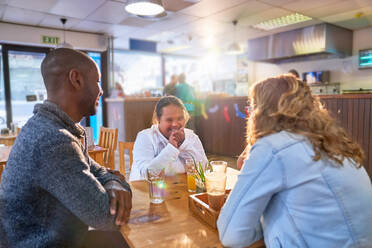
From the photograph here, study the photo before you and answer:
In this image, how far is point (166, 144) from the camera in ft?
5.89

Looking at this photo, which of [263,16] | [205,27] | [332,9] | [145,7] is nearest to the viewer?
[145,7]

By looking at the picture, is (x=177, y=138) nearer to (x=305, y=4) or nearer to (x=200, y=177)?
(x=200, y=177)

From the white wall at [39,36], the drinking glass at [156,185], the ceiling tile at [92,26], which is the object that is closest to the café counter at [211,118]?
the white wall at [39,36]

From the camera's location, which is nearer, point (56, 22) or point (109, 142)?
point (109, 142)

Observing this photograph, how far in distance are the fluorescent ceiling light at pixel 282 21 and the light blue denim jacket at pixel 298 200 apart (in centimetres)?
474

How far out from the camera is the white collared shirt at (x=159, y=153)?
1575mm

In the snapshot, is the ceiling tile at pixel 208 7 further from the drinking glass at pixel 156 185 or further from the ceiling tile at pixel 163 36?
the drinking glass at pixel 156 185

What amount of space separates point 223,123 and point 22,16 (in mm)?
4086

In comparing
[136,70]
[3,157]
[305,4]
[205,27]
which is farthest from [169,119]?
[136,70]

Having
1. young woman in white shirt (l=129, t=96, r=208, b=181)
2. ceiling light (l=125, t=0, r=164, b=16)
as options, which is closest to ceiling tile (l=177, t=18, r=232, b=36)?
ceiling light (l=125, t=0, r=164, b=16)

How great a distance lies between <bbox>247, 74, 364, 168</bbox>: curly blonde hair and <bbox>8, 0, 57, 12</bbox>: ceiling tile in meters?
4.10

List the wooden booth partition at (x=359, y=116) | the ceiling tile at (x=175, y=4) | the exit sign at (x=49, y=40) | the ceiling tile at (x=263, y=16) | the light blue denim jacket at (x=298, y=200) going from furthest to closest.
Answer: the exit sign at (x=49, y=40) → the ceiling tile at (x=263, y=16) → the ceiling tile at (x=175, y=4) → the wooden booth partition at (x=359, y=116) → the light blue denim jacket at (x=298, y=200)

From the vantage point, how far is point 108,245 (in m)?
1.18

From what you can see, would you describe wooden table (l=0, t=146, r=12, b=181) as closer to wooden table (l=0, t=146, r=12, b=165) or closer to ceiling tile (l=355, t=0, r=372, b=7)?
wooden table (l=0, t=146, r=12, b=165)
